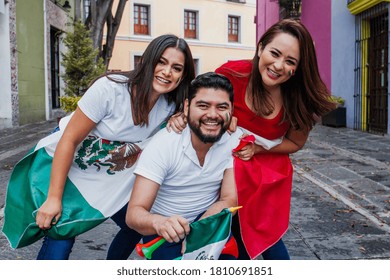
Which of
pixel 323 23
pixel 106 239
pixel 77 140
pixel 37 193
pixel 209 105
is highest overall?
pixel 323 23

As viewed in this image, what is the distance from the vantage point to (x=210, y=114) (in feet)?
6.66

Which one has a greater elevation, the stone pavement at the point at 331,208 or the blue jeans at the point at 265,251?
the blue jeans at the point at 265,251

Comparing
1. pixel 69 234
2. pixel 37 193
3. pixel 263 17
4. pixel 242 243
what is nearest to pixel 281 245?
pixel 242 243

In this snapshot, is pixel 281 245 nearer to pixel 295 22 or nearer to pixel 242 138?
pixel 242 138

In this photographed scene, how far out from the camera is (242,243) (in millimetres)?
2348

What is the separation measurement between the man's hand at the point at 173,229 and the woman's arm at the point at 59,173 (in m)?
0.49

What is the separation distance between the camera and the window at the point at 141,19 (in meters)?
24.6

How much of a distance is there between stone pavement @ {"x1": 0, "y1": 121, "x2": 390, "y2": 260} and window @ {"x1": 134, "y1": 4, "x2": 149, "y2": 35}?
57.1 feet

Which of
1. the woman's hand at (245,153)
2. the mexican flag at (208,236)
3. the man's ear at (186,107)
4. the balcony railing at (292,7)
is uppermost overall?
the balcony railing at (292,7)

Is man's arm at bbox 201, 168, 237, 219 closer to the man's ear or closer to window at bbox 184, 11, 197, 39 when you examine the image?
the man's ear

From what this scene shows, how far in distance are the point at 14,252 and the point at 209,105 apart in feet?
6.08

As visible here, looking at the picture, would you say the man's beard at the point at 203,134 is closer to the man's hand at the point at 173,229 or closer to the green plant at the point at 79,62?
the man's hand at the point at 173,229

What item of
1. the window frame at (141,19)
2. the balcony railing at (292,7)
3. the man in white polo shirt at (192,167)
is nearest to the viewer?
the man in white polo shirt at (192,167)

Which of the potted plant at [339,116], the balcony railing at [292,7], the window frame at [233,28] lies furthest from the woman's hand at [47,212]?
the window frame at [233,28]
